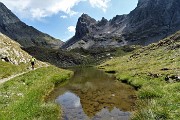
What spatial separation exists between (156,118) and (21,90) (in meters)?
19.8

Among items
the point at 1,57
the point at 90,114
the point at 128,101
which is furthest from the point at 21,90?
the point at 1,57

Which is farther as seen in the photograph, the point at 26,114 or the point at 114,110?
the point at 114,110

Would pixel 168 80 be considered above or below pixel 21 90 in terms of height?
above

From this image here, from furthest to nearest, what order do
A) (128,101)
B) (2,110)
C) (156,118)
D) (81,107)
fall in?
1. (128,101)
2. (81,107)
3. (2,110)
4. (156,118)

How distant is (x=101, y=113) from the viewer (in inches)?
1073

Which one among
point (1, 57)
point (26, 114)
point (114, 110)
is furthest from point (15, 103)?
point (1, 57)

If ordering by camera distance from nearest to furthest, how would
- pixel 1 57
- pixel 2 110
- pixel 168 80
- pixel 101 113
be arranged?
pixel 2 110
pixel 101 113
pixel 168 80
pixel 1 57

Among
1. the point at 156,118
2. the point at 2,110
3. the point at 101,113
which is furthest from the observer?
the point at 101,113

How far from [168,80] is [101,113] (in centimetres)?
1396

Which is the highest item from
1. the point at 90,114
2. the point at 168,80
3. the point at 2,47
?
the point at 2,47

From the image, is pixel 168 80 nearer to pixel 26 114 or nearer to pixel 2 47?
pixel 26 114

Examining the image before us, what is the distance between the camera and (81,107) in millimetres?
30953

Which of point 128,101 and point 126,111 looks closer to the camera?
point 126,111

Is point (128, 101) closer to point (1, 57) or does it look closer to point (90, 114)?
point (90, 114)
